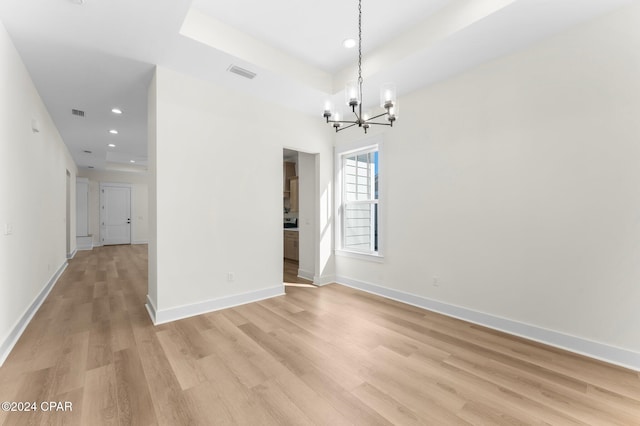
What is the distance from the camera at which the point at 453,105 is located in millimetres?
3311

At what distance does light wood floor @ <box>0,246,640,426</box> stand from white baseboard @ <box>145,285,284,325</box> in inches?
5.1

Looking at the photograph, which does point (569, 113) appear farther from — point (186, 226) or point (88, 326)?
point (88, 326)

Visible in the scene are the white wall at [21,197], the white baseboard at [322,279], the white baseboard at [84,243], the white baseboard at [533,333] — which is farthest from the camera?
the white baseboard at [84,243]

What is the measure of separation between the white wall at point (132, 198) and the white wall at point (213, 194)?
24.9 ft

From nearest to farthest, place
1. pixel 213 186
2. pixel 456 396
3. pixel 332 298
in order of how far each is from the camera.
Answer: pixel 456 396 → pixel 213 186 → pixel 332 298

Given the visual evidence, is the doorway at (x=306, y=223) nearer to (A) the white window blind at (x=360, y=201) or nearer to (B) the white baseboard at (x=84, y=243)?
(A) the white window blind at (x=360, y=201)

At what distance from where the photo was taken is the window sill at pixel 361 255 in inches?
164

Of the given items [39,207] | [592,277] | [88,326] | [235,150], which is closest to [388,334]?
[592,277]

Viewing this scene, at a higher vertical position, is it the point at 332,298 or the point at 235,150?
the point at 235,150

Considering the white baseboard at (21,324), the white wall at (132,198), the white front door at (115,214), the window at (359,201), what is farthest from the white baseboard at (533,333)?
the white front door at (115,214)

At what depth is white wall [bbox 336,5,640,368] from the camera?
7.43ft

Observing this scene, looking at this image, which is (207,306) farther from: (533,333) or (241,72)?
(533,333)

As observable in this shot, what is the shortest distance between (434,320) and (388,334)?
28.6 inches

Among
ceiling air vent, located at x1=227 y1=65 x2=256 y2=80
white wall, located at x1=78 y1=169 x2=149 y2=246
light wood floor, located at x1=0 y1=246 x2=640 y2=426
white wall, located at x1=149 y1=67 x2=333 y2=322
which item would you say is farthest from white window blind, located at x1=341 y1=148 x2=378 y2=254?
white wall, located at x1=78 y1=169 x2=149 y2=246
